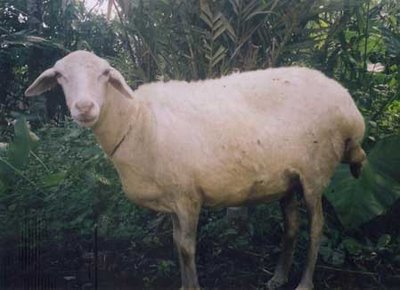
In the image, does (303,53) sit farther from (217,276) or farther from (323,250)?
(217,276)

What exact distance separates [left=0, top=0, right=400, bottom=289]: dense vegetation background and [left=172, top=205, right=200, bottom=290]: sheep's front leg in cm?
94

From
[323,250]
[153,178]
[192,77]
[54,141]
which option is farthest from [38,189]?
[323,250]

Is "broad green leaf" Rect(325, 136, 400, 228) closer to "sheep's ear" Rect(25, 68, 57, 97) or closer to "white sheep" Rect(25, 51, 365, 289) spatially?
"white sheep" Rect(25, 51, 365, 289)

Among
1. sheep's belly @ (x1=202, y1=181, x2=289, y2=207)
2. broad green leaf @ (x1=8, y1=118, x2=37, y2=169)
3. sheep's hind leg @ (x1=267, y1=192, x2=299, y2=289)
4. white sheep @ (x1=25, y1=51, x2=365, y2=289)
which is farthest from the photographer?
broad green leaf @ (x1=8, y1=118, x2=37, y2=169)

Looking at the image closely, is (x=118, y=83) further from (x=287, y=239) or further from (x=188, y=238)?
(x=287, y=239)

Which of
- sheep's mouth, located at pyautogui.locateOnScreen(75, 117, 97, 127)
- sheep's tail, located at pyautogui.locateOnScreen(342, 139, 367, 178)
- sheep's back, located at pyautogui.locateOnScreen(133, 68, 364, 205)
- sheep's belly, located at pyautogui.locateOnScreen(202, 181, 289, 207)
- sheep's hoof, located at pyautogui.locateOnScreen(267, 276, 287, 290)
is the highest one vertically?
sheep's mouth, located at pyautogui.locateOnScreen(75, 117, 97, 127)

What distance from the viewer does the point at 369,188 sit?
5.95 meters

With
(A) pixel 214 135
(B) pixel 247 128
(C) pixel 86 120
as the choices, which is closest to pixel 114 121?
(C) pixel 86 120

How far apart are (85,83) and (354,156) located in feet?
7.71

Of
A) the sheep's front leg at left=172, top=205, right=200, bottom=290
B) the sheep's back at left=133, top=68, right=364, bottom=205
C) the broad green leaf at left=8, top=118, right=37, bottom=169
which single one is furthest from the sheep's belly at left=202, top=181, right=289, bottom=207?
the broad green leaf at left=8, top=118, right=37, bottom=169

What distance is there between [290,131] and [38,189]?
3036mm

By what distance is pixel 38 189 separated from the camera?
679 cm

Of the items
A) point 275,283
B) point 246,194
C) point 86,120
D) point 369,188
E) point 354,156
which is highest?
point 86,120

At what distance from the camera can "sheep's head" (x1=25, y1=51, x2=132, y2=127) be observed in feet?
13.7
